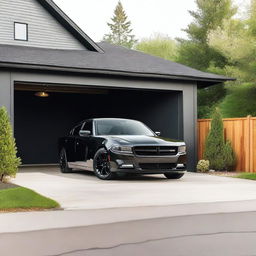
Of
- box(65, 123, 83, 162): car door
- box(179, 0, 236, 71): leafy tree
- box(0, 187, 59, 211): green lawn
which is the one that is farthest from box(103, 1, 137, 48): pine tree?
box(0, 187, 59, 211): green lawn

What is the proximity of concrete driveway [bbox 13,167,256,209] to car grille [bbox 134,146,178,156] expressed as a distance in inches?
28.0

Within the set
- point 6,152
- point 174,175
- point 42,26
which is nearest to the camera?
point 6,152

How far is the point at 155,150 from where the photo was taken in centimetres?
1355

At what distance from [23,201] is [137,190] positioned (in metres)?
2.91

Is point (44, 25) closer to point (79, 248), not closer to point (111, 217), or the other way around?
point (111, 217)

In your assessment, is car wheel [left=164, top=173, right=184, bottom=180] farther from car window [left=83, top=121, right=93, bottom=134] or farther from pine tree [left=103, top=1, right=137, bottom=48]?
pine tree [left=103, top=1, right=137, bottom=48]

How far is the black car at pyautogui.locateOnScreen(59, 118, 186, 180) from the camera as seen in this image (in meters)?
A: 13.3

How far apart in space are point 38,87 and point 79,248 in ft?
50.7

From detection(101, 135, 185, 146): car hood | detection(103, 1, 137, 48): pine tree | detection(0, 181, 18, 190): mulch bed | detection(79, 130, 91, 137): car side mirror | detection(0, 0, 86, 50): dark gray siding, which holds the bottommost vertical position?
detection(0, 181, 18, 190): mulch bed

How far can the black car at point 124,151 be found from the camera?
13344 millimetres

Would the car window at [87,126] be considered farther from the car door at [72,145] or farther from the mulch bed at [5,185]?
the mulch bed at [5,185]

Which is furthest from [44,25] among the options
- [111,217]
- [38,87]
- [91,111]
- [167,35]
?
[167,35]

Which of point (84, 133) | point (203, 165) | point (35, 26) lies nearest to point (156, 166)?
point (84, 133)

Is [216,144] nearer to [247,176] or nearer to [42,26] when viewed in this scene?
[247,176]
